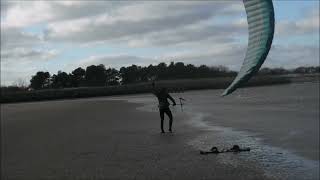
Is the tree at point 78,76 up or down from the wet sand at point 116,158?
up

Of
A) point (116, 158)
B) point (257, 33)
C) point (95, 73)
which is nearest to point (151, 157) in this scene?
point (116, 158)

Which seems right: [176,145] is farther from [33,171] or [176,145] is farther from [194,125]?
[194,125]

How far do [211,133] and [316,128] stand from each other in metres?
3.10

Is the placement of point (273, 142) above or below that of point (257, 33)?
below

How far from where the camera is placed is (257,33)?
106 inches

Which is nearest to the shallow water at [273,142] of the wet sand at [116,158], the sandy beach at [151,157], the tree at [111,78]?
the sandy beach at [151,157]

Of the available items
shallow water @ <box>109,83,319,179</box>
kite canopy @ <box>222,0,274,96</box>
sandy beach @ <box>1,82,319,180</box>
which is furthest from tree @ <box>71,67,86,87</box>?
kite canopy @ <box>222,0,274,96</box>

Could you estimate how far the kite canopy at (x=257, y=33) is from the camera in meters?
2.61

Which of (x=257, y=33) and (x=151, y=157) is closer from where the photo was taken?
(x=257, y=33)

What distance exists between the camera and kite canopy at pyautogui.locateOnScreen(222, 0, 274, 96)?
2.61 m

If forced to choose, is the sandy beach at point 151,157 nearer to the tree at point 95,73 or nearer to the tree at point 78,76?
the tree at point 95,73

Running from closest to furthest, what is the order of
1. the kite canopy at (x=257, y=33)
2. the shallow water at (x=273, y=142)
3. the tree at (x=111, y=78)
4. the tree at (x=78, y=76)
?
the kite canopy at (x=257, y=33) < the tree at (x=78, y=76) < the tree at (x=111, y=78) < the shallow water at (x=273, y=142)

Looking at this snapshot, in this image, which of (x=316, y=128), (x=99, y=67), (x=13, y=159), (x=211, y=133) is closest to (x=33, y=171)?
(x=13, y=159)

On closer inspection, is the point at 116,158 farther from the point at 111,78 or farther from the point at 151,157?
the point at 111,78
